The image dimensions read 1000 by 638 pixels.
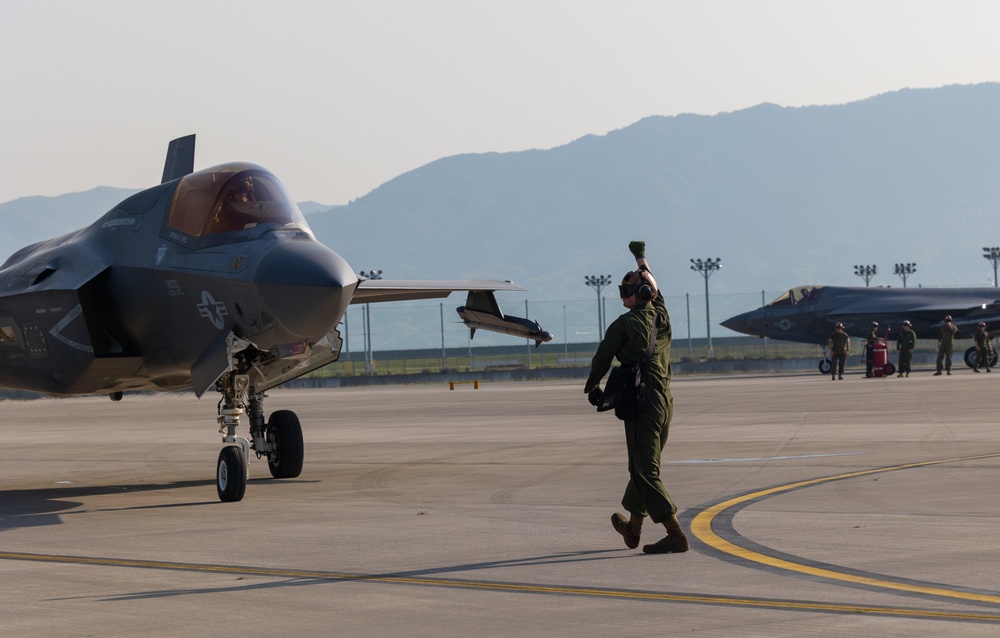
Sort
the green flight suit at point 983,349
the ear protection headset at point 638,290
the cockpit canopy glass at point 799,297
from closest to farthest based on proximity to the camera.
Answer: the ear protection headset at point 638,290, the green flight suit at point 983,349, the cockpit canopy glass at point 799,297

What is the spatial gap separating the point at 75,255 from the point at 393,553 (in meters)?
7.48

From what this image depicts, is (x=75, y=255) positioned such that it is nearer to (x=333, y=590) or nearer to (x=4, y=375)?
(x=4, y=375)

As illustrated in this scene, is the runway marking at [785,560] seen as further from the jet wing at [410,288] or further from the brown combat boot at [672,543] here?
the jet wing at [410,288]

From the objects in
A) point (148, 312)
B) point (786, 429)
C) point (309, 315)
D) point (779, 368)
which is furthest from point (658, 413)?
point (779, 368)

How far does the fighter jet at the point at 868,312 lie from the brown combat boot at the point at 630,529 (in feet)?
149

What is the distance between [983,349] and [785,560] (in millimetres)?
43296

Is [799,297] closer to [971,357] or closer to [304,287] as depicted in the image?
[971,357]

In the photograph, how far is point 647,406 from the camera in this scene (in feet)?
31.7

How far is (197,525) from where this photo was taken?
11.8 meters

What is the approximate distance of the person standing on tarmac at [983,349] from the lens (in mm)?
48250

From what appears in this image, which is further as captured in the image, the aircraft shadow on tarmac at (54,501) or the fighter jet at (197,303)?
the fighter jet at (197,303)

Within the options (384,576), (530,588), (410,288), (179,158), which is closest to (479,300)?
(410,288)

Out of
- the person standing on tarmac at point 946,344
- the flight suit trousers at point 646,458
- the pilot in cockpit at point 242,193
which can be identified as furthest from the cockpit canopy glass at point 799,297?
the flight suit trousers at point 646,458

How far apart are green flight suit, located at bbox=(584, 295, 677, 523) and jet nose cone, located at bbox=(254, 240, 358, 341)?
12.8 ft
